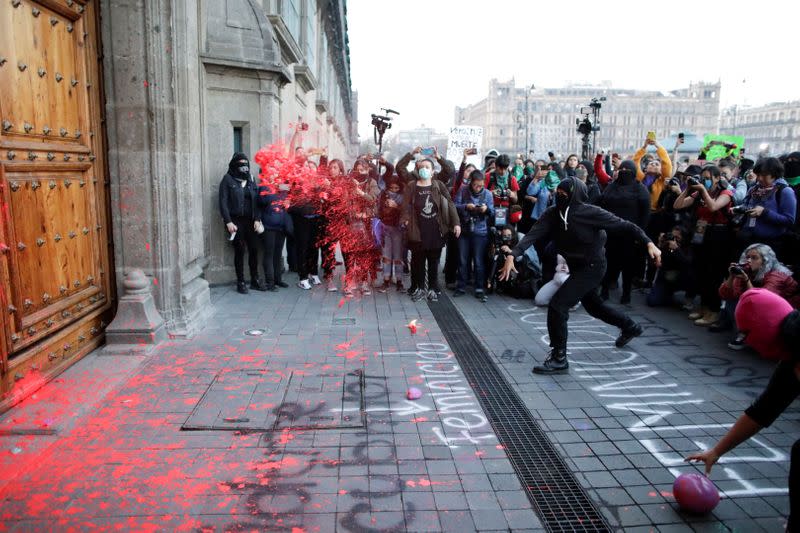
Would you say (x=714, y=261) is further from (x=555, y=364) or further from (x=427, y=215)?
(x=427, y=215)

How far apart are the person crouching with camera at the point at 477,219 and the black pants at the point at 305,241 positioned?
236cm

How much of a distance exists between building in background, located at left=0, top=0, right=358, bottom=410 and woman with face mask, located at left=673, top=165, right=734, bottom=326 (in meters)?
6.30

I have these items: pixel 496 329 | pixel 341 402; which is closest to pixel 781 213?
pixel 496 329

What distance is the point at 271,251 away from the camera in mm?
9391

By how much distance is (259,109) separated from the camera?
386 inches

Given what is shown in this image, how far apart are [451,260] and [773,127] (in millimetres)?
122580

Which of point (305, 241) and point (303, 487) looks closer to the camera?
point (303, 487)

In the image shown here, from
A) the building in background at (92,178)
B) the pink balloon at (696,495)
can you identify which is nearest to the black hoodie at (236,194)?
the building in background at (92,178)

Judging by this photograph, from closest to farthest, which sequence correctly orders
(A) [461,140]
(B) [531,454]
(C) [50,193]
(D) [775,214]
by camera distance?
(B) [531,454] < (C) [50,193] < (D) [775,214] < (A) [461,140]

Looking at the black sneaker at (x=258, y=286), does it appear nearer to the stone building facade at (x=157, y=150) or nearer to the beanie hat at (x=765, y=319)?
the stone building facade at (x=157, y=150)

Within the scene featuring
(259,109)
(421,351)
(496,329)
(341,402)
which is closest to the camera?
(341,402)

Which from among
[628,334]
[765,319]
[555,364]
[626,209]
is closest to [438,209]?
[626,209]

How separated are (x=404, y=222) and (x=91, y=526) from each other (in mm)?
6340

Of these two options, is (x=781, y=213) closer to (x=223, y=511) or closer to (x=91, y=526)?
(x=223, y=511)
